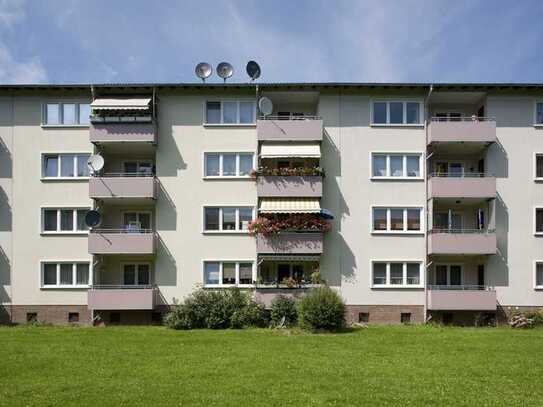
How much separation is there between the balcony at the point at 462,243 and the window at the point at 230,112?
42.3ft

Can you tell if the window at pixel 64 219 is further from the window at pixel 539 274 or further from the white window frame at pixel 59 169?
the window at pixel 539 274

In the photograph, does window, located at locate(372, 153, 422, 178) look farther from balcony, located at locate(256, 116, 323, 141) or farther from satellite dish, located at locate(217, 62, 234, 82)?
satellite dish, located at locate(217, 62, 234, 82)

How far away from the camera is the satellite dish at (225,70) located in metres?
34.8

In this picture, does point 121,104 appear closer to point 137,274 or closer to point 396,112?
point 137,274

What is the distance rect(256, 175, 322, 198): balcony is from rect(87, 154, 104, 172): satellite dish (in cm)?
906

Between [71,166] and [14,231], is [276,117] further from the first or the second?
[14,231]

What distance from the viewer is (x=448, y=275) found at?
34188 mm

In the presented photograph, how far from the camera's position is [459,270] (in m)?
34.3

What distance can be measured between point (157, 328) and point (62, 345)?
7.54 m

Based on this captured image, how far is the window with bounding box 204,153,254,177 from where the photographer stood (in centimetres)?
3375

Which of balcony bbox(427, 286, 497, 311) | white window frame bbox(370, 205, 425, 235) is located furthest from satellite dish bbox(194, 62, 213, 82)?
balcony bbox(427, 286, 497, 311)

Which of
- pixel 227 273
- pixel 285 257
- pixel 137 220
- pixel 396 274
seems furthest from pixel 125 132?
pixel 396 274

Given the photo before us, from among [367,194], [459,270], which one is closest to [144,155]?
[367,194]

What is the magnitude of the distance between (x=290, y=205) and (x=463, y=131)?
10837 mm
